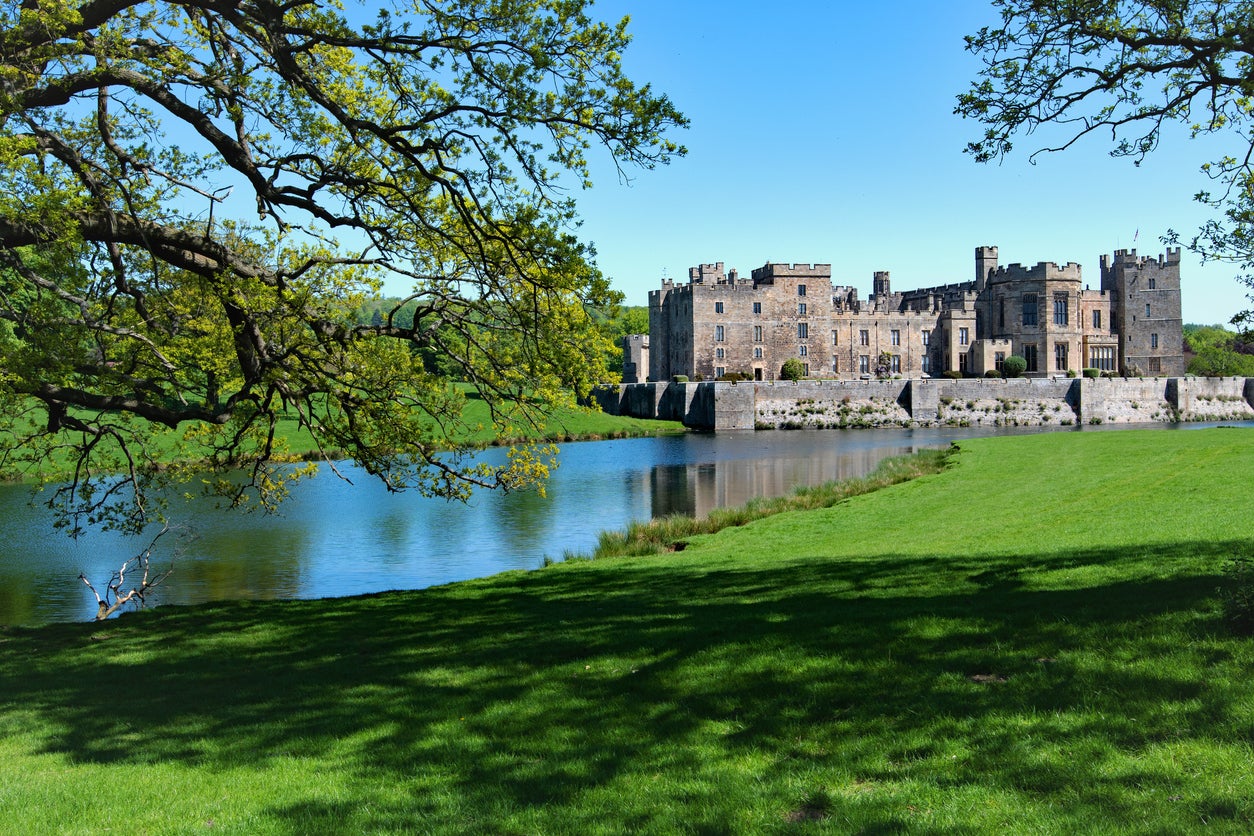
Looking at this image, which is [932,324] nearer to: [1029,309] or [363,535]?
[1029,309]

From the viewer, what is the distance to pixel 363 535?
23547 millimetres

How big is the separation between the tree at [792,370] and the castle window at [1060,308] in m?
19.6

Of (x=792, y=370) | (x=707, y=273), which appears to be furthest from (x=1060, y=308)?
(x=707, y=273)

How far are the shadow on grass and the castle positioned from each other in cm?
6160

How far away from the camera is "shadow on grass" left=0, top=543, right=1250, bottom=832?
5.17 metres

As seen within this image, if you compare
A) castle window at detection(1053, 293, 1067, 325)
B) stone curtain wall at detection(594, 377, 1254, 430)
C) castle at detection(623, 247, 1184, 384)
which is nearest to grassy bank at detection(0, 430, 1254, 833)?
stone curtain wall at detection(594, 377, 1254, 430)

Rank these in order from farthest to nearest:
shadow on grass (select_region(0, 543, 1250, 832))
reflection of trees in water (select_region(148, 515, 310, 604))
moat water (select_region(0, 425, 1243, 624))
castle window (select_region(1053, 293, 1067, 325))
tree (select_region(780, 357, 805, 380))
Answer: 1. castle window (select_region(1053, 293, 1067, 325))
2. tree (select_region(780, 357, 805, 380))
3. moat water (select_region(0, 425, 1243, 624))
4. reflection of trees in water (select_region(148, 515, 310, 604))
5. shadow on grass (select_region(0, 543, 1250, 832))

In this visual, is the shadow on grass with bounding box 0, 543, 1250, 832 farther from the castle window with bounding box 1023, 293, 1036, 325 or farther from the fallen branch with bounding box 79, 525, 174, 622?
the castle window with bounding box 1023, 293, 1036, 325

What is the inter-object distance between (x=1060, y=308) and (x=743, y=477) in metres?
48.4

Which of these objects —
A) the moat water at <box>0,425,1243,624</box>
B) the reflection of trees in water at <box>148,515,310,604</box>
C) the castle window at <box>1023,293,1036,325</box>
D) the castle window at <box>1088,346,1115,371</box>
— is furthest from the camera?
the castle window at <box>1088,346,1115,371</box>

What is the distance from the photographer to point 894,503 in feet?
70.4

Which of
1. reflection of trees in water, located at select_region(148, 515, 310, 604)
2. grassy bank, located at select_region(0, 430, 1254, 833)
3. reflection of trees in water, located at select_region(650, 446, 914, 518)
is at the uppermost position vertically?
grassy bank, located at select_region(0, 430, 1254, 833)

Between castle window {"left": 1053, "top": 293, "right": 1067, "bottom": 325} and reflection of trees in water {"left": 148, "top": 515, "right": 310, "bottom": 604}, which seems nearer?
reflection of trees in water {"left": 148, "top": 515, "right": 310, "bottom": 604}

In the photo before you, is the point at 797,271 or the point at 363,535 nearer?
the point at 363,535
